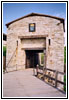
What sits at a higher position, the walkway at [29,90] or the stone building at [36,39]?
the stone building at [36,39]

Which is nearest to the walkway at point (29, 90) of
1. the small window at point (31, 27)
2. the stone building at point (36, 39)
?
the stone building at point (36, 39)

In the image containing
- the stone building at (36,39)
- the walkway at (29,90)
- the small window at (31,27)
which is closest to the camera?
the walkway at (29,90)

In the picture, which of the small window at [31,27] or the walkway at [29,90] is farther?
the small window at [31,27]

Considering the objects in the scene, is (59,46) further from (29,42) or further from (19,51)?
(19,51)

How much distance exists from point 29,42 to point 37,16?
3.24m

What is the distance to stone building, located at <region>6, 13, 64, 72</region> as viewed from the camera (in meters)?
12.8

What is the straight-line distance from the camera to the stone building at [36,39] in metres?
12.8

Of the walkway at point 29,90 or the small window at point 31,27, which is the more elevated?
the small window at point 31,27

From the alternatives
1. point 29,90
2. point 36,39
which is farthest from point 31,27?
point 29,90

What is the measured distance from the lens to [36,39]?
543 inches

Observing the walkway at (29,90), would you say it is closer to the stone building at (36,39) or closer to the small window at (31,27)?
the stone building at (36,39)

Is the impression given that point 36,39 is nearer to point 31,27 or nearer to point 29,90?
point 31,27

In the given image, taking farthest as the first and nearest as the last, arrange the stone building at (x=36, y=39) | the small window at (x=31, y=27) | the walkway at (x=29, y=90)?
the small window at (x=31, y=27), the stone building at (x=36, y=39), the walkway at (x=29, y=90)

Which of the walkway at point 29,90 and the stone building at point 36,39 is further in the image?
the stone building at point 36,39
